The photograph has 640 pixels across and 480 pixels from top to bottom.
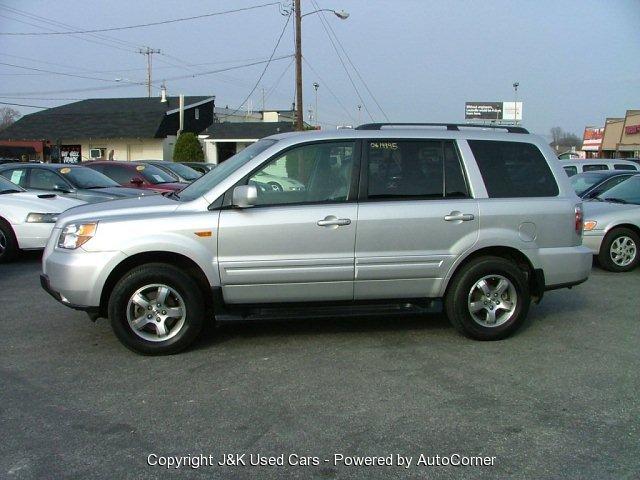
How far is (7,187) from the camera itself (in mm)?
10086

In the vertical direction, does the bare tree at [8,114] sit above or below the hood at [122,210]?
above

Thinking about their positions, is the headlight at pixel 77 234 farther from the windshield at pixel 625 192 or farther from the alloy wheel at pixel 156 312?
the windshield at pixel 625 192

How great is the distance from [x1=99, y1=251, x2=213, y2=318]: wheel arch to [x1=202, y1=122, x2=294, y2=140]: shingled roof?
125ft

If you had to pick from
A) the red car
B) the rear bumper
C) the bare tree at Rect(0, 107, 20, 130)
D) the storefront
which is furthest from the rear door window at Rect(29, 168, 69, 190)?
the bare tree at Rect(0, 107, 20, 130)

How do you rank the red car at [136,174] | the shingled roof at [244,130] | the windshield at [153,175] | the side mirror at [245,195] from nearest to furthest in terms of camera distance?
the side mirror at [245,195] < the red car at [136,174] < the windshield at [153,175] < the shingled roof at [244,130]

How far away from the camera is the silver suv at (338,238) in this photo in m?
4.89

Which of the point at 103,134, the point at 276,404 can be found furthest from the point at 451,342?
the point at 103,134

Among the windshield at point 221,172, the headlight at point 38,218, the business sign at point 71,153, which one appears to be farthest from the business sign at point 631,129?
the windshield at point 221,172

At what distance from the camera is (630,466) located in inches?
129

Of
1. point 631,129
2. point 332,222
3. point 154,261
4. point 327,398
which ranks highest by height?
point 631,129

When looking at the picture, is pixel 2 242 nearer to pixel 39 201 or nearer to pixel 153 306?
pixel 39 201

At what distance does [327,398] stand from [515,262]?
2413 mm

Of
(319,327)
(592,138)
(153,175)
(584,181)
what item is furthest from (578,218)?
(592,138)

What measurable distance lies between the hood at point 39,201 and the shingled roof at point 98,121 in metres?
30.7
